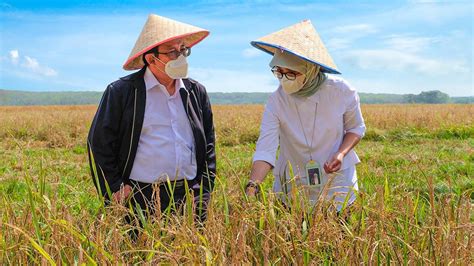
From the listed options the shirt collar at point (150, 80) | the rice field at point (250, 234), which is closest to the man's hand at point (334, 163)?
the rice field at point (250, 234)

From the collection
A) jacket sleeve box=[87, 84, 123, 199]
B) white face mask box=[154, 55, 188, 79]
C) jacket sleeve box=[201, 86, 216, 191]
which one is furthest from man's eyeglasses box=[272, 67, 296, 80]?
jacket sleeve box=[87, 84, 123, 199]

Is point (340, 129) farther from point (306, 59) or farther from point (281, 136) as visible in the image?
point (306, 59)

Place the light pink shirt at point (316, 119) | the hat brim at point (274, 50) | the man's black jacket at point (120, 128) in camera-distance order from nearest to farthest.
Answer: the hat brim at point (274, 50)
the light pink shirt at point (316, 119)
the man's black jacket at point (120, 128)

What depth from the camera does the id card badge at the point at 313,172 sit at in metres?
2.65

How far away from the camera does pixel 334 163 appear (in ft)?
8.44

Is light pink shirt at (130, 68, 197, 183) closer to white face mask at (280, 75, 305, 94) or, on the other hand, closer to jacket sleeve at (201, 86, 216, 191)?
jacket sleeve at (201, 86, 216, 191)

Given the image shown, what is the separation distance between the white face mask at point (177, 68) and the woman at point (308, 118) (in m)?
0.40

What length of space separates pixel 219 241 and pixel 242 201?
1.28 feet

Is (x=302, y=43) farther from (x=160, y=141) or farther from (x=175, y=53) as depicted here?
(x=160, y=141)

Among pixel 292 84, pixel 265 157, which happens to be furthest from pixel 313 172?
pixel 292 84

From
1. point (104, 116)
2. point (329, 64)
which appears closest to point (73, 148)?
point (104, 116)

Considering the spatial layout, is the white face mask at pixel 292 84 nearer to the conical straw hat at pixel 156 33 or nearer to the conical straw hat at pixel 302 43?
the conical straw hat at pixel 302 43

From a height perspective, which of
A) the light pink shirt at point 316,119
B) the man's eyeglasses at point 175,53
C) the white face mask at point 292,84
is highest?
the man's eyeglasses at point 175,53

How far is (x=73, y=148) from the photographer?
→ 1056cm
